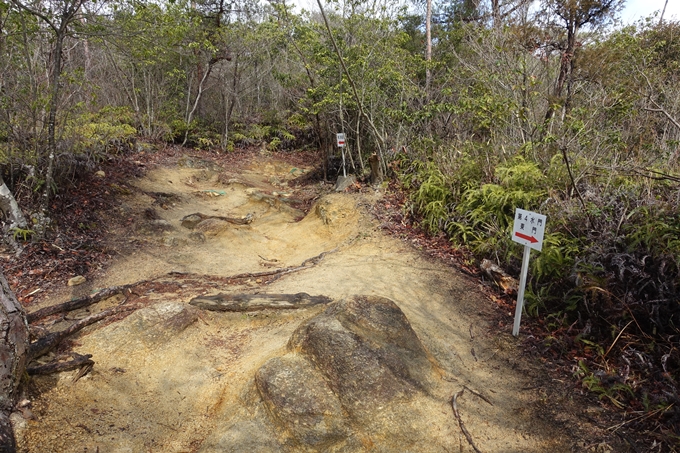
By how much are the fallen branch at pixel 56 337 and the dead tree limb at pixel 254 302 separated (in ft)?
2.67

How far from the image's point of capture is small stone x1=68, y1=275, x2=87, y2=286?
201 inches

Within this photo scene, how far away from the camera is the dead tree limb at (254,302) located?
4.06 metres

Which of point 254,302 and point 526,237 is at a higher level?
point 526,237

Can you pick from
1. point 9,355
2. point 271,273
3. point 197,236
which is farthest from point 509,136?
point 9,355

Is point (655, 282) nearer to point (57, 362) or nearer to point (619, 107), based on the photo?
point (619, 107)

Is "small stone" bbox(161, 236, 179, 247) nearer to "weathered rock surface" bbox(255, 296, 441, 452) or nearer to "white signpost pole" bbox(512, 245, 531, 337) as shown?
"weathered rock surface" bbox(255, 296, 441, 452)

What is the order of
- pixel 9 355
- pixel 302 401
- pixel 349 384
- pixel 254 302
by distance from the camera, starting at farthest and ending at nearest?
1. pixel 254 302
2. pixel 349 384
3. pixel 302 401
4. pixel 9 355

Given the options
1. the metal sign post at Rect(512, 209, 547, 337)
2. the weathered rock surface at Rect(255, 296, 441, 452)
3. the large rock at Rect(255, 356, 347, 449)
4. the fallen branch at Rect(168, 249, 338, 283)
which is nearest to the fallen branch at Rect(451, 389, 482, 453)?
the weathered rock surface at Rect(255, 296, 441, 452)

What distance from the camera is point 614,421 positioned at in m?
2.86

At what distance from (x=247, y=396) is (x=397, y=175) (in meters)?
6.32

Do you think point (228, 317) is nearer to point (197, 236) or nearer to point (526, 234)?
point (526, 234)

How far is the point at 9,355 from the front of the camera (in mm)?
2488

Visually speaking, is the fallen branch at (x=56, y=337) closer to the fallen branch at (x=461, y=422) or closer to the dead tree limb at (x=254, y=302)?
the dead tree limb at (x=254, y=302)

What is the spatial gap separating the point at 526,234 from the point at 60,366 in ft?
13.3
